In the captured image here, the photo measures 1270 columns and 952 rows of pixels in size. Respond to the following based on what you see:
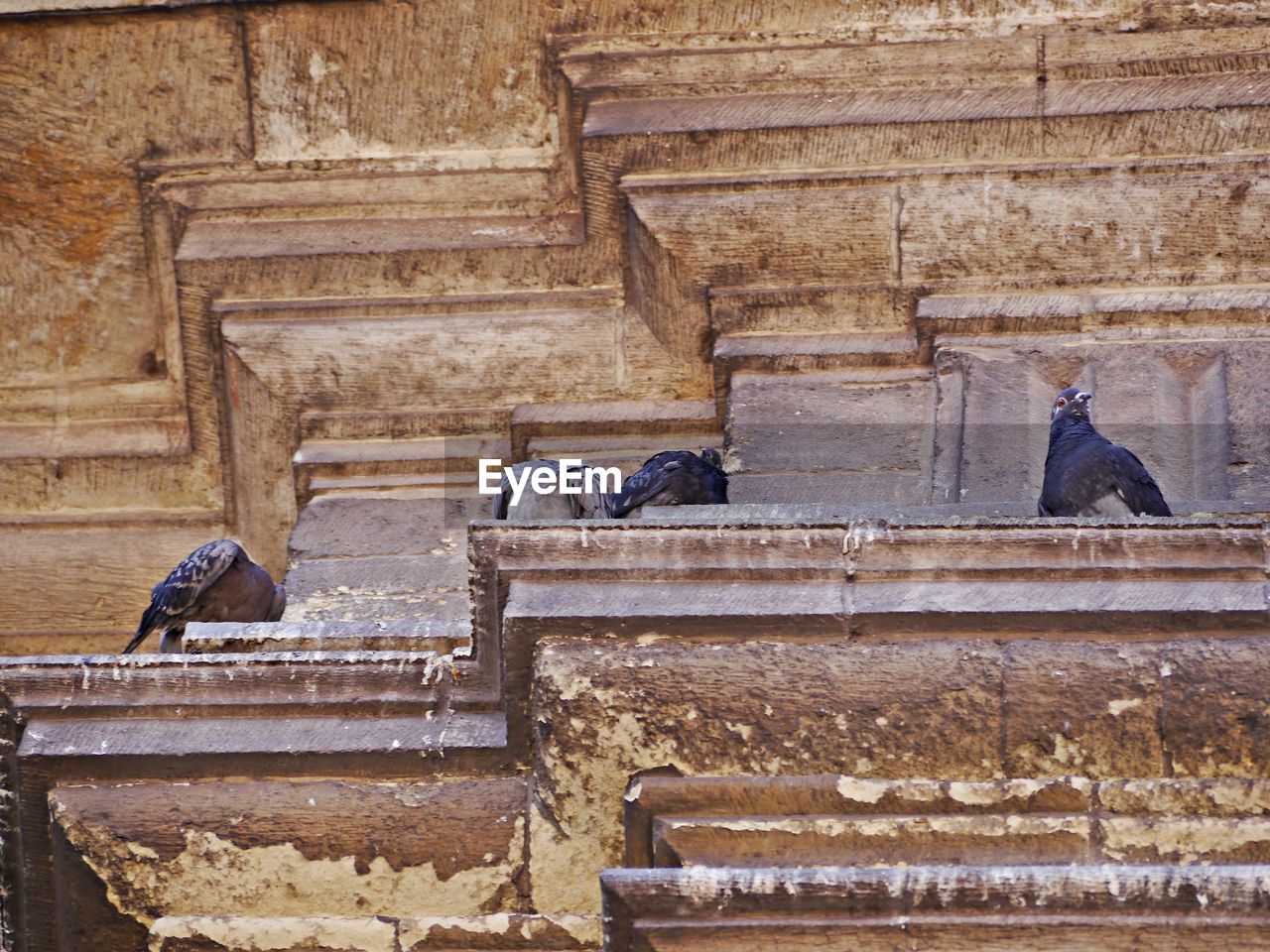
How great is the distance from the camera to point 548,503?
7430mm

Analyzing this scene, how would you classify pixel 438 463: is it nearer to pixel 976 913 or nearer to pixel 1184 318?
pixel 1184 318

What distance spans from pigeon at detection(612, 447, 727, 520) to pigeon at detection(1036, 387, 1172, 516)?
0.99 metres

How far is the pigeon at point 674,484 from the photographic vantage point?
23.9 ft

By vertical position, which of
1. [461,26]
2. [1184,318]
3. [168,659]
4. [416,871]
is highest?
[461,26]

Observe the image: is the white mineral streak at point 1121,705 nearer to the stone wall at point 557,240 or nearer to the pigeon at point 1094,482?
the pigeon at point 1094,482

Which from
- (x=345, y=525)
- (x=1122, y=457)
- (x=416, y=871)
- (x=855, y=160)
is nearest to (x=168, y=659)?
(x=416, y=871)

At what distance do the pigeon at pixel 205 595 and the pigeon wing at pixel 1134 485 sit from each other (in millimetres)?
2561

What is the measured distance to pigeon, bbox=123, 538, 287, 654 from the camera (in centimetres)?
723

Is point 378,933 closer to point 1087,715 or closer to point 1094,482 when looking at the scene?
point 1087,715

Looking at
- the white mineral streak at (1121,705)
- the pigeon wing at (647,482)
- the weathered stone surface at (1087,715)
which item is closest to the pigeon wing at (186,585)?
the pigeon wing at (647,482)

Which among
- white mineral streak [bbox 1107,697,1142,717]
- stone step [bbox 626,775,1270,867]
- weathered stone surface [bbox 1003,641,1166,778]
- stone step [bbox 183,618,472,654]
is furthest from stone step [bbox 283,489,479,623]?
white mineral streak [bbox 1107,697,1142,717]

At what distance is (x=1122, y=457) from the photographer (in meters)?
6.73

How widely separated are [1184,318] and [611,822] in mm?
3091

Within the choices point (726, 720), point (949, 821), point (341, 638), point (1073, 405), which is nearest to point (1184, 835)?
point (949, 821)
